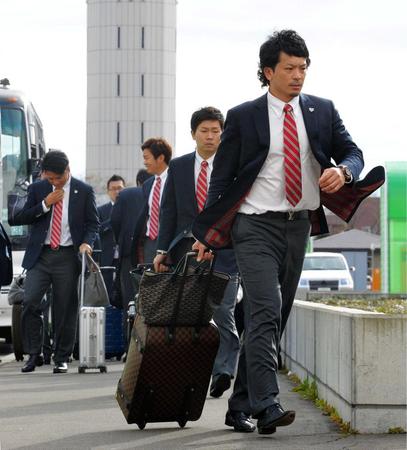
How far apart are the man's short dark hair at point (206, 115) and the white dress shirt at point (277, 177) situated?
2413mm

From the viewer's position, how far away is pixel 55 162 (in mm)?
13562

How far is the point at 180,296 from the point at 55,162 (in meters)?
5.91

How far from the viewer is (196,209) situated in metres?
9.93

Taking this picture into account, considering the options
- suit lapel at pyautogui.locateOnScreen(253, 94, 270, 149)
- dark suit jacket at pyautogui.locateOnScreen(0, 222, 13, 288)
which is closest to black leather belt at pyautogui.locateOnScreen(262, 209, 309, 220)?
suit lapel at pyautogui.locateOnScreen(253, 94, 270, 149)

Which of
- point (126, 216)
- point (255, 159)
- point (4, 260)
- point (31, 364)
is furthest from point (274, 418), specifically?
point (126, 216)

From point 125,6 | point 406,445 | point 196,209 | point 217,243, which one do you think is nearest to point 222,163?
point 217,243

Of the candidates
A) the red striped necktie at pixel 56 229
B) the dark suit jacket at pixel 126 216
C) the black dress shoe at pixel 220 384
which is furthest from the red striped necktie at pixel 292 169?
the dark suit jacket at pixel 126 216

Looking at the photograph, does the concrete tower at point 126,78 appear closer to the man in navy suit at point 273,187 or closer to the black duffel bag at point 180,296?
the black duffel bag at point 180,296

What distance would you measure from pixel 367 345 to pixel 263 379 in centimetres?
66

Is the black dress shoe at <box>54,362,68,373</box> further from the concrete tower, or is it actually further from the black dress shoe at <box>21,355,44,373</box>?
the concrete tower

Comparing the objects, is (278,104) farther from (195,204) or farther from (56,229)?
(56,229)

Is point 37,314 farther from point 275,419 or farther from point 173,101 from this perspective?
point 173,101

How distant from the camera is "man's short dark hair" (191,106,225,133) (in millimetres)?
10031

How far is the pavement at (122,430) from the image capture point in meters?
7.50
